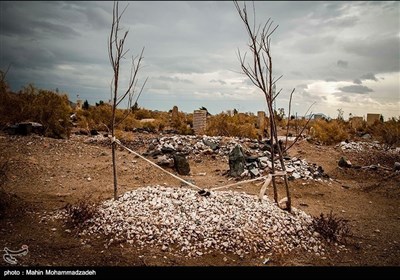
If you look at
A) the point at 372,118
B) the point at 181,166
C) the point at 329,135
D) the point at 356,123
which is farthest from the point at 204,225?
the point at 372,118

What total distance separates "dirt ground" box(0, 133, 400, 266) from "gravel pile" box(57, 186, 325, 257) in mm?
185

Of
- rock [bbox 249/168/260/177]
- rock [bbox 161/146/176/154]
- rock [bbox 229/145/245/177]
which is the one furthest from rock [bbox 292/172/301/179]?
rock [bbox 161/146/176/154]

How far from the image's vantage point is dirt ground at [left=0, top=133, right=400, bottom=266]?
4293mm

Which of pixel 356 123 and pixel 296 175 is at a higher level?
pixel 356 123

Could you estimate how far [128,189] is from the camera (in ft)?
25.4

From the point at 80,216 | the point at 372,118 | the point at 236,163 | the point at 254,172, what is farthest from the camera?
the point at 372,118

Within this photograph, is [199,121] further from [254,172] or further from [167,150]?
[254,172]

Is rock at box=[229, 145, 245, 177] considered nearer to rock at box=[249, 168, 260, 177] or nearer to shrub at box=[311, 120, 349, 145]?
rock at box=[249, 168, 260, 177]

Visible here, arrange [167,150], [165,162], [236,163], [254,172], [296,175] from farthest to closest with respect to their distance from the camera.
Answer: [167,150] < [165,162] < [236,163] < [254,172] < [296,175]

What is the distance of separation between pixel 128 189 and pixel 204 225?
3564 millimetres
